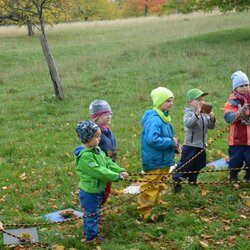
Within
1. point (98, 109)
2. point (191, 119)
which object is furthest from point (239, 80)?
point (98, 109)

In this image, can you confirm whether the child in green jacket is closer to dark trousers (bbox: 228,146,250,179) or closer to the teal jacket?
the teal jacket

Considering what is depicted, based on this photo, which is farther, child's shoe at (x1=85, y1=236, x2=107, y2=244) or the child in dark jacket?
the child in dark jacket

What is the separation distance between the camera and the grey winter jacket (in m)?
6.73

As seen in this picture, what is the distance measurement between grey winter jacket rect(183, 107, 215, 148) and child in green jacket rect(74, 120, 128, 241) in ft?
5.15

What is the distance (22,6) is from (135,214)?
944cm

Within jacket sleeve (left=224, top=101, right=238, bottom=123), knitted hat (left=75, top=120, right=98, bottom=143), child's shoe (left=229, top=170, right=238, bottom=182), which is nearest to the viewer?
knitted hat (left=75, top=120, right=98, bottom=143)

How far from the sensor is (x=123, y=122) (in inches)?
445

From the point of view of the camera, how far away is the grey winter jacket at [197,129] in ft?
22.1

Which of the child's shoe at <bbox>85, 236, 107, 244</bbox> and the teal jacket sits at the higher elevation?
the teal jacket

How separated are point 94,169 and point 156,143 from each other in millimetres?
913

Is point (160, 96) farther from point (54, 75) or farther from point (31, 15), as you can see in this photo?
point (31, 15)

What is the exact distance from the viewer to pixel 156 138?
5848 mm

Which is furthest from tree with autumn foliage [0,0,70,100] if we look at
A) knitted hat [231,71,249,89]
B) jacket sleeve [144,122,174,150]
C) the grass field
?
jacket sleeve [144,122,174,150]

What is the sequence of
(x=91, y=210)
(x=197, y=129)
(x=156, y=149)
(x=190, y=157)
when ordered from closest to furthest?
1. (x=91, y=210)
2. (x=156, y=149)
3. (x=197, y=129)
4. (x=190, y=157)
